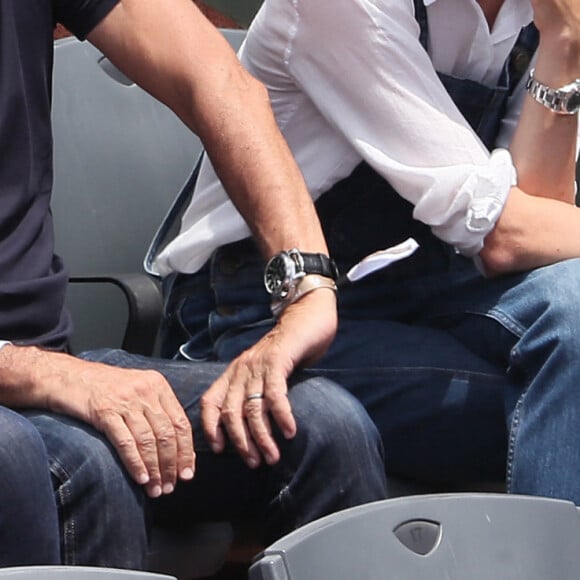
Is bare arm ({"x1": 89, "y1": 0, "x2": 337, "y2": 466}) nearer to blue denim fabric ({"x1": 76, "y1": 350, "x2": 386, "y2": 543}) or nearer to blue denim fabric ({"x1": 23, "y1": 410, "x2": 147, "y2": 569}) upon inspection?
blue denim fabric ({"x1": 76, "y1": 350, "x2": 386, "y2": 543})

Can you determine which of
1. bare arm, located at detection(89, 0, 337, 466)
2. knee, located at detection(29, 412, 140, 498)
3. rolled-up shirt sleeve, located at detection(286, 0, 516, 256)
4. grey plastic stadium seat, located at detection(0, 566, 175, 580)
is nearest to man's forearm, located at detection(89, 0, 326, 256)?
bare arm, located at detection(89, 0, 337, 466)

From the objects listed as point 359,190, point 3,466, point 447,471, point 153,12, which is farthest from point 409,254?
point 3,466

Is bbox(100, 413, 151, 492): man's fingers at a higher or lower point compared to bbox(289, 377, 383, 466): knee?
higher

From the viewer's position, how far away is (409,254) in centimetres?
179

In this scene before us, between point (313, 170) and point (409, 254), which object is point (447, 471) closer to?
point (409, 254)

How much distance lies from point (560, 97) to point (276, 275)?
1.58 feet

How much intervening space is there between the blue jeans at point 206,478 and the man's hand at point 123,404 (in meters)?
0.02

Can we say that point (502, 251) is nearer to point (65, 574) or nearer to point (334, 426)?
point (334, 426)

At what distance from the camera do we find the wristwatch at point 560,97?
188cm

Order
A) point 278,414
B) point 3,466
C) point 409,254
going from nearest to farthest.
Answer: point 3,466, point 278,414, point 409,254

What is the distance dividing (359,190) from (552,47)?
325mm

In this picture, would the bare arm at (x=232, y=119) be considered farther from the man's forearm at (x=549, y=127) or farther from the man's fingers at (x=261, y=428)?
the man's forearm at (x=549, y=127)

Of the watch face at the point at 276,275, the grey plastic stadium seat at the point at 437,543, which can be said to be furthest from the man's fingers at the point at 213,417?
the grey plastic stadium seat at the point at 437,543

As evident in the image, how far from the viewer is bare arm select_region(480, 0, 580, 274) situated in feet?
6.00
